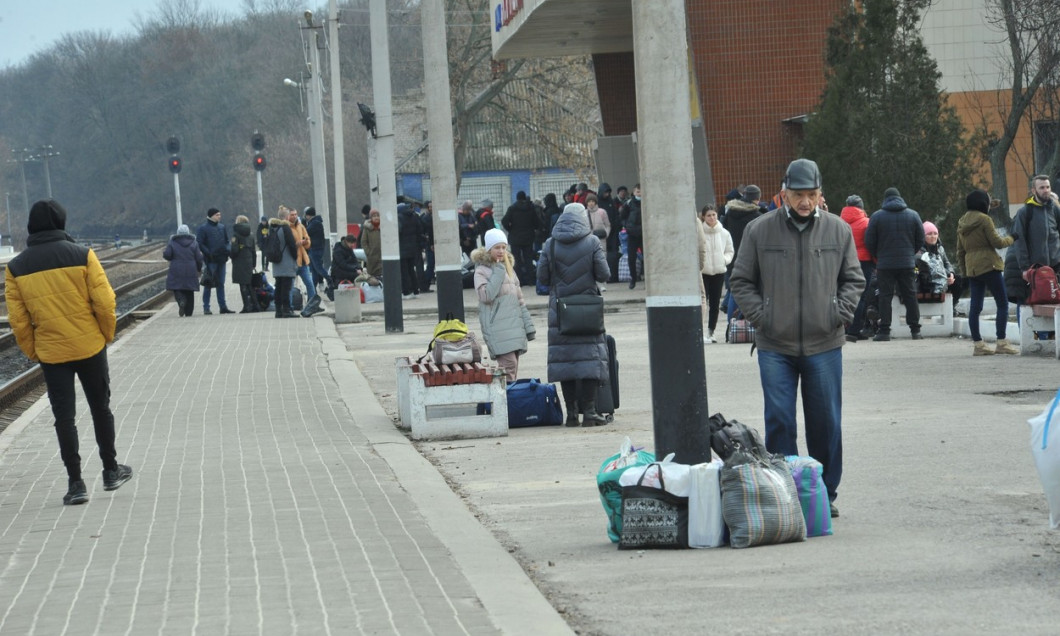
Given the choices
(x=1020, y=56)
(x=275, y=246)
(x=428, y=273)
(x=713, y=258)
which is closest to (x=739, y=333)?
(x=713, y=258)

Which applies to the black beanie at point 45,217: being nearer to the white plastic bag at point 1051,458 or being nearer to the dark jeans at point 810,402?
the dark jeans at point 810,402

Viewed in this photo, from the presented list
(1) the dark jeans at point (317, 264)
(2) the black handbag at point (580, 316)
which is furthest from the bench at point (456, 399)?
(1) the dark jeans at point (317, 264)

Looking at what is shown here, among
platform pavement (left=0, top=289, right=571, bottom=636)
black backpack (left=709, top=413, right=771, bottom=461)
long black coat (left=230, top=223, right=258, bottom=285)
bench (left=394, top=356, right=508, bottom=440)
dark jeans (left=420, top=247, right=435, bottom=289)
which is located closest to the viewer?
platform pavement (left=0, top=289, right=571, bottom=636)

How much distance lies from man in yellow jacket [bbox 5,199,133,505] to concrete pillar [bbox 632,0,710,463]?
3.50m

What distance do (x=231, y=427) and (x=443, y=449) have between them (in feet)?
6.99

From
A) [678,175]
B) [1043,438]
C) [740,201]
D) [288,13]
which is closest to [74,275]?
[678,175]

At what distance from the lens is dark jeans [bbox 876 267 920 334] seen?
58.7ft

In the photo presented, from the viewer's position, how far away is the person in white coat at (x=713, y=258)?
19.1 meters

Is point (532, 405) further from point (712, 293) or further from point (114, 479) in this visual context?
point (712, 293)

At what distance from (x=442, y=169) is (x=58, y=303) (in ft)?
29.8

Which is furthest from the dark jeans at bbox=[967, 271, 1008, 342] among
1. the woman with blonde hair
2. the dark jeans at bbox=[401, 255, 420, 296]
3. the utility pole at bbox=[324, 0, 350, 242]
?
the utility pole at bbox=[324, 0, 350, 242]

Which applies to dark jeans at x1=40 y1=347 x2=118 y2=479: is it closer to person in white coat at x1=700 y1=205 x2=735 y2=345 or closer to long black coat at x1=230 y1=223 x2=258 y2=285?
person in white coat at x1=700 y1=205 x2=735 y2=345

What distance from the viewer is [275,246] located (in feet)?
85.4

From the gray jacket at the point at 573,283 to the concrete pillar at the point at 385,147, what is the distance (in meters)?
10.4
